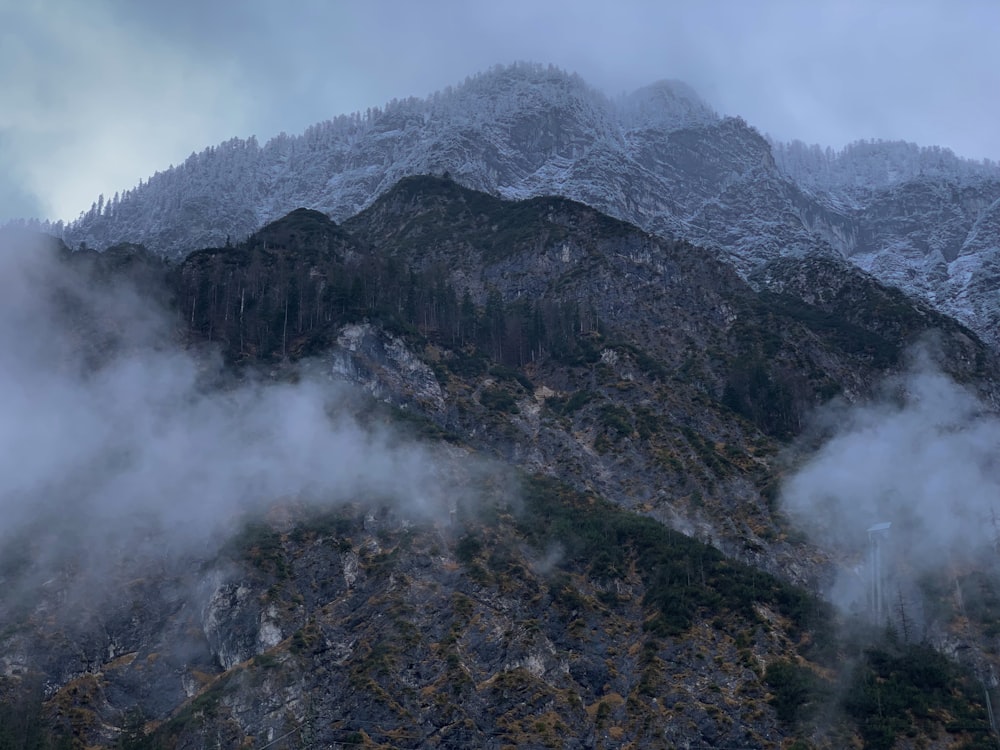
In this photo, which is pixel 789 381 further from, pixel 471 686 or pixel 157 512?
pixel 157 512

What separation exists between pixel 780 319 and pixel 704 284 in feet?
47.0

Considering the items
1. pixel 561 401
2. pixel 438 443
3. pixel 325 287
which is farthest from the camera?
pixel 325 287

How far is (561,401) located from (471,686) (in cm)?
5342

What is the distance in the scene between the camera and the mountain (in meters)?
74.2

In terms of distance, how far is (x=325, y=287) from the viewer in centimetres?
13225

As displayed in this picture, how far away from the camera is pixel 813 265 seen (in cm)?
17738

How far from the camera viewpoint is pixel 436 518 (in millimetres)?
94812

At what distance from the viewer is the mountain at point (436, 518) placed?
243ft

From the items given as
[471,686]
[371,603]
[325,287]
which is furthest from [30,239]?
[471,686]

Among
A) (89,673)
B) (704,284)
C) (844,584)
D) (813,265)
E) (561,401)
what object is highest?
(813,265)

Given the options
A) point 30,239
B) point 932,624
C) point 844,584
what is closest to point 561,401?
point 844,584

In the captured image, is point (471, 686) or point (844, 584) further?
point (844, 584)

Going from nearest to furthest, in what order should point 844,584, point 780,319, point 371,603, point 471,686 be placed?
point 471,686 < point 371,603 < point 844,584 < point 780,319

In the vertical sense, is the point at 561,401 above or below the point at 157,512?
above
